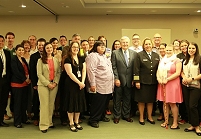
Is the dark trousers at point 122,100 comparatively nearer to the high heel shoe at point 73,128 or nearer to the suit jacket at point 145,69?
the suit jacket at point 145,69

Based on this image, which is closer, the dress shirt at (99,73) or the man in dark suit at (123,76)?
the dress shirt at (99,73)

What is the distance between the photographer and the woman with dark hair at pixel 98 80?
12.3ft

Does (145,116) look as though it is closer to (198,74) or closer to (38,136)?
(198,74)

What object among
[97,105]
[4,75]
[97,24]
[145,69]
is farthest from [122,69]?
[97,24]

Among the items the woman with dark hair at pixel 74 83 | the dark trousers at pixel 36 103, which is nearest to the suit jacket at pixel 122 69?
the woman with dark hair at pixel 74 83

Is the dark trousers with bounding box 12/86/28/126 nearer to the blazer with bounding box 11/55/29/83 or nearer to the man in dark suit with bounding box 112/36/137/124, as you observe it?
the blazer with bounding box 11/55/29/83

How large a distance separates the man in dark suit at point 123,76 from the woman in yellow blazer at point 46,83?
3.83 ft

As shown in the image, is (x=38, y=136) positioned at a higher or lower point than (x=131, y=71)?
lower

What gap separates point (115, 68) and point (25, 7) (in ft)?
14.6

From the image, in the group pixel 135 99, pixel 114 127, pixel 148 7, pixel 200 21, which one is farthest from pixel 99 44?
pixel 200 21

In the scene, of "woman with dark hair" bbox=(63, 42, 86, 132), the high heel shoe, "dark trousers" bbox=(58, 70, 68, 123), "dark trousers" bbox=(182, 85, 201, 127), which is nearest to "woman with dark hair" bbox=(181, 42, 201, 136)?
"dark trousers" bbox=(182, 85, 201, 127)

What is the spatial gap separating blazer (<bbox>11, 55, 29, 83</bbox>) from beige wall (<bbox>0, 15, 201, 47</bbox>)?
4.97m

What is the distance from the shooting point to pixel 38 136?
340cm

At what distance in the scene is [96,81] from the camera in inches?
150
